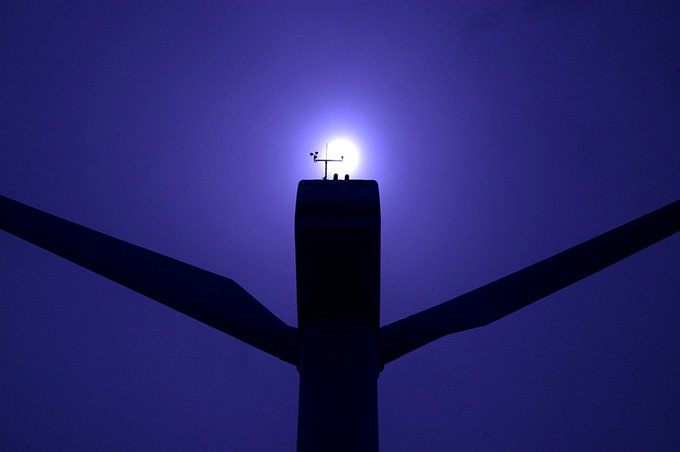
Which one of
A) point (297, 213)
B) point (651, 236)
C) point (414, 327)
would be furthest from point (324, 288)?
point (651, 236)

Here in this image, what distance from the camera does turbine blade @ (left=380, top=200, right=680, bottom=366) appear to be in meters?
11.7

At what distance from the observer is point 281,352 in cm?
1119

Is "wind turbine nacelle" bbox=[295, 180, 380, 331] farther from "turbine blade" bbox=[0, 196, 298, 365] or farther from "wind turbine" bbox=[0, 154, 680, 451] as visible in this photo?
"turbine blade" bbox=[0, 196, 298, 365]

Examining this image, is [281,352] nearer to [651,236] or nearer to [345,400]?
[345,400]

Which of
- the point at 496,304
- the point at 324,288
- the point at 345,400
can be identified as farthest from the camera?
the point at 496,304

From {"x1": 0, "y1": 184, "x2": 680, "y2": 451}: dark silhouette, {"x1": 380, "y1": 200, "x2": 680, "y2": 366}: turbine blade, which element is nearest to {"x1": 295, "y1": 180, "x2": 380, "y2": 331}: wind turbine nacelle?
{"x1": 0, "y1": 184, "x2": 680, "y2": 451}: dark silhouette

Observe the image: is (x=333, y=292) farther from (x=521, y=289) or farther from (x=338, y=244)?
(x=521, y=289)

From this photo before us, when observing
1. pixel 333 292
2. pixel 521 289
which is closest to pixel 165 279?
pixel 333 292

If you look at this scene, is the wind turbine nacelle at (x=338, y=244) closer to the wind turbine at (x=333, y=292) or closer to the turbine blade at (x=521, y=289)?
the wind turbine at (x=333, y=292)

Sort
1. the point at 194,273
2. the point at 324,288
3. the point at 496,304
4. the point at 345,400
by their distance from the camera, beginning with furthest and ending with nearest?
the point at 496,304
the point at 194,273
the point at 324,288
the point at 345,400

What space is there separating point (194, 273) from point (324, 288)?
9.37ft

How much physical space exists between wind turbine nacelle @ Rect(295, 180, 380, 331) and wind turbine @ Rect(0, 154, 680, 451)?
2 centimetres

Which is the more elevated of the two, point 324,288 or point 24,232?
point 24,232

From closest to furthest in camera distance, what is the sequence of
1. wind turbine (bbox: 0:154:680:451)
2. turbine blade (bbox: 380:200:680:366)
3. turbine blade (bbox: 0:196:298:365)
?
wind turbine (bbox: 0:154:680:451) → turbine blade (bbox: 0:196:298:365) → turbine blade (bbox: 380:200:680:366)
